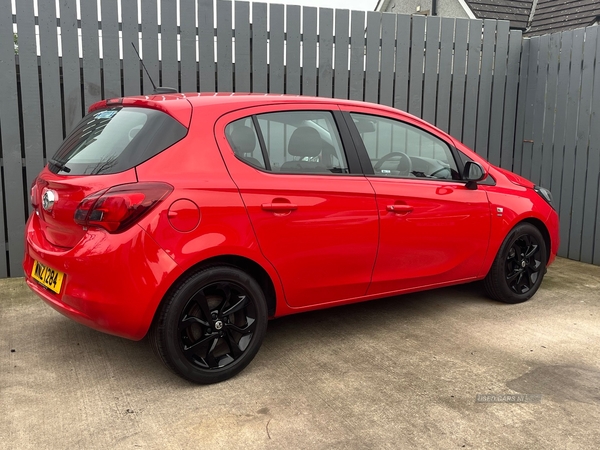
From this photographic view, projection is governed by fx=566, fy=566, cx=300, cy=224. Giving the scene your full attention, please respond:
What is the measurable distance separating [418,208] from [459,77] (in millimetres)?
3356

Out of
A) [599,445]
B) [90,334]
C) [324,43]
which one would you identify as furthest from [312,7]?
[599,445]

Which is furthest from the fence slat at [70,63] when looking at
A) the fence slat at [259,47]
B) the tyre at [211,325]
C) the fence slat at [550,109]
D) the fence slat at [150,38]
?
the fence slat at [550,109]

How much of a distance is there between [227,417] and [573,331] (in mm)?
2662

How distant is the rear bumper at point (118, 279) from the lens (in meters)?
2.85

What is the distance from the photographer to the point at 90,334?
154 inches

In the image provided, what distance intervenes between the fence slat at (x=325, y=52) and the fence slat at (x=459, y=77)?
1562 mm

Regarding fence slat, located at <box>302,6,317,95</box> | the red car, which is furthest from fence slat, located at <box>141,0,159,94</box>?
the red car

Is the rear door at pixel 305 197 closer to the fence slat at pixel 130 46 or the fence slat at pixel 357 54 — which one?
the fence slat at pixel 130 46

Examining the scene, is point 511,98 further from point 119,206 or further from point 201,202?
point 119,206

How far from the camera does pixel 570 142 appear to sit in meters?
6.33

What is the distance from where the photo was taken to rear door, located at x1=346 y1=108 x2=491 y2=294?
3.80 metres

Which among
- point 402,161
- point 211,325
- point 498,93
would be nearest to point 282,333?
point 211,325

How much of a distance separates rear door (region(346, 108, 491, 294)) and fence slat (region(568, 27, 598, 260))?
2.60 meters

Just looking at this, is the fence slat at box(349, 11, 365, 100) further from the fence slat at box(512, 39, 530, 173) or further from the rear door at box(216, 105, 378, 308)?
the rear door at box(216, 105, 378, 308)
